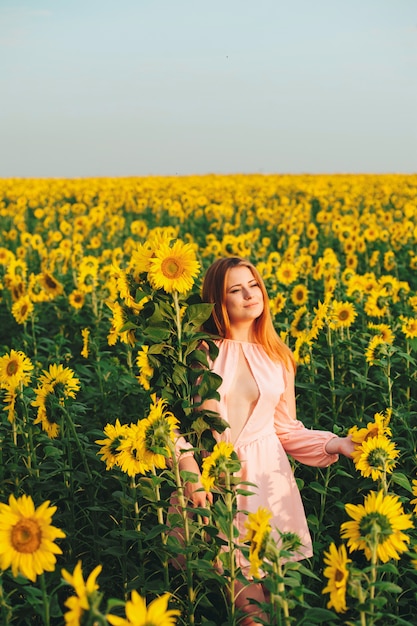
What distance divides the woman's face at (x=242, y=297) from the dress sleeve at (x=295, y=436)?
306 millimetres

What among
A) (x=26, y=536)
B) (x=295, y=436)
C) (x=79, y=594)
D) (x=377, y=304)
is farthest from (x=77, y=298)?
(x=79, y=594)

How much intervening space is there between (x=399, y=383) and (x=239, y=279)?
1.95 m

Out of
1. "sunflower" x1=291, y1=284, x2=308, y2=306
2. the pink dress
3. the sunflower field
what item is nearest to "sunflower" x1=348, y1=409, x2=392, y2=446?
the sunflower field

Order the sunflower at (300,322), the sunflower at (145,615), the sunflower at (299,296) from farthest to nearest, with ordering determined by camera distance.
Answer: the sunflower at (299,296)
the sunflower at (300,322)
the sunflower at (145,615)

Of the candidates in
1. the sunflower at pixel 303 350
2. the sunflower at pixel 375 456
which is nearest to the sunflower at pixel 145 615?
the sunflower at pixel 375 456

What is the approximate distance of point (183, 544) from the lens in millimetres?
2727

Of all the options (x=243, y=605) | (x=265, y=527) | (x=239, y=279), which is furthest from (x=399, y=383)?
(x=265, y=527)

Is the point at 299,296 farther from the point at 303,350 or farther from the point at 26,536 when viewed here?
the point at 26,536

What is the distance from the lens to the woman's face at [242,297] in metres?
3.11

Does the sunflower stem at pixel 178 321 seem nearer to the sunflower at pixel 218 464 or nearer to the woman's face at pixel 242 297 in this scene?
the woman's face at pixel 242 297

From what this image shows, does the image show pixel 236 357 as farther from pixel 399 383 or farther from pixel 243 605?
pixel 399 383

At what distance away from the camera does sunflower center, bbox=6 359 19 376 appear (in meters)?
3.28

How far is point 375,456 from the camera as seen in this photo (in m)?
2.43

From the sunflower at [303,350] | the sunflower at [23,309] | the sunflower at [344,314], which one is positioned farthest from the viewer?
the sunflower at [23,309]
